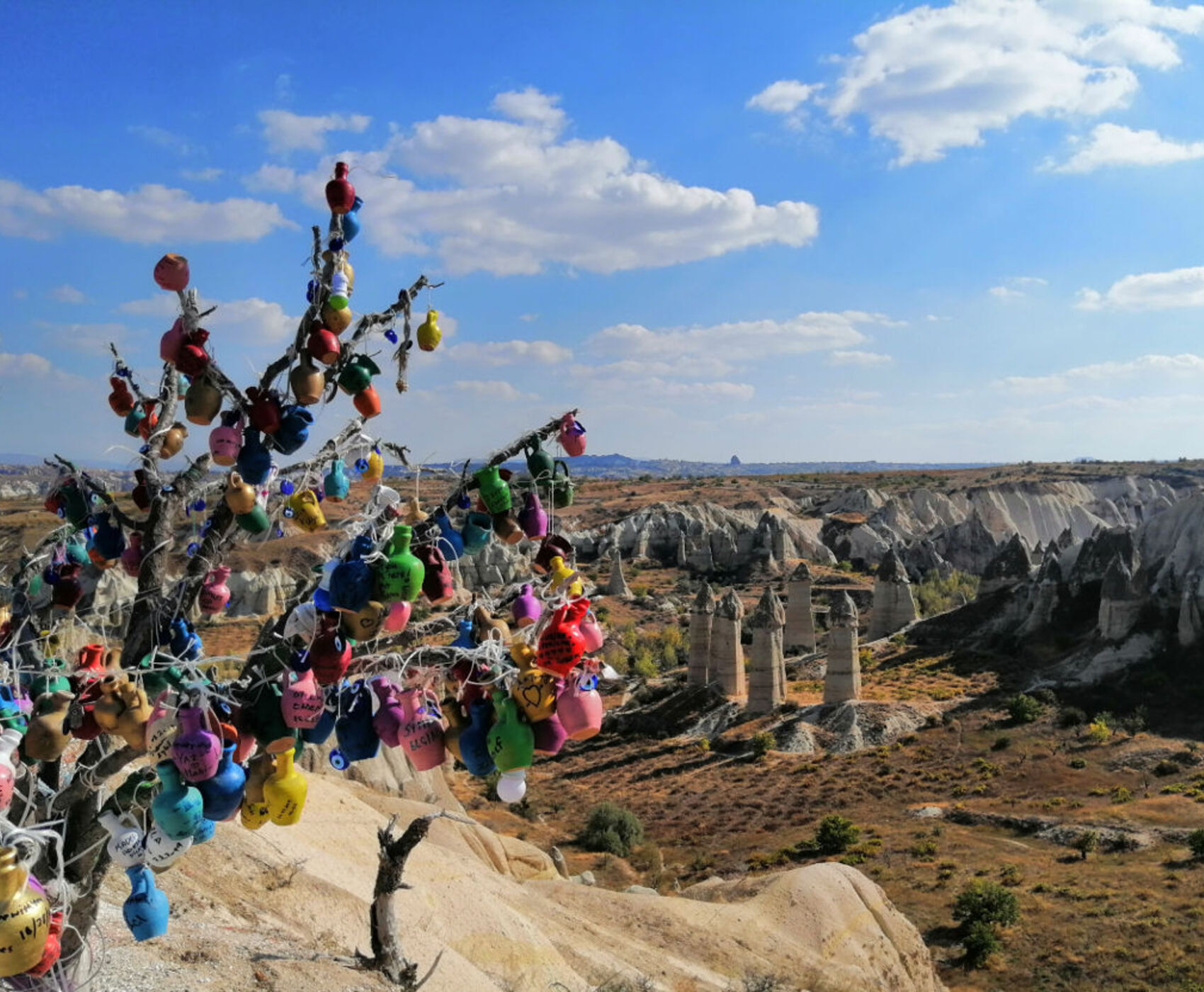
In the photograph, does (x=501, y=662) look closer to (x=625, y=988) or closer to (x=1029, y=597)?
(x=625, y=988)

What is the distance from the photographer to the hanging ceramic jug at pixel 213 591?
511 centimetres

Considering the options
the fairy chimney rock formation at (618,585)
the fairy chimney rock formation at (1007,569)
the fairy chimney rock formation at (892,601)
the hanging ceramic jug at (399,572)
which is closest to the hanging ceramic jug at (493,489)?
the hanging ceramic jug at (399,572)

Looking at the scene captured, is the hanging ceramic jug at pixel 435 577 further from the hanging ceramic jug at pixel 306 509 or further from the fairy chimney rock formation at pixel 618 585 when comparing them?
the fairy chimney rock formation at pixel 618 585

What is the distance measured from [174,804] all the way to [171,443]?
84.0 inches

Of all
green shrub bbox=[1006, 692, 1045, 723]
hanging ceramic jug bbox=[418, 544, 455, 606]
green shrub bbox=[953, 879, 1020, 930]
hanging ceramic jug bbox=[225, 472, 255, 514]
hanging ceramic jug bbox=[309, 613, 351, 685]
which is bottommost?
green shrub bbox=[953, 879, 1020, 930]

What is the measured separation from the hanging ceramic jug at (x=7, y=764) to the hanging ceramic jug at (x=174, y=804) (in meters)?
0.56

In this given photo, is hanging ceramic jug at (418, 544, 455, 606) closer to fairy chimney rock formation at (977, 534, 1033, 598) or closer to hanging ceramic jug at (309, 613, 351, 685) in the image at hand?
hanging ceramic jug at (309, 613, 351, 685)

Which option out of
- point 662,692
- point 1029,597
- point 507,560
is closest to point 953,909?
point 662,692

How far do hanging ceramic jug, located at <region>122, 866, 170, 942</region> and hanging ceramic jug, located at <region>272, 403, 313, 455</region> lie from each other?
221 centimetres

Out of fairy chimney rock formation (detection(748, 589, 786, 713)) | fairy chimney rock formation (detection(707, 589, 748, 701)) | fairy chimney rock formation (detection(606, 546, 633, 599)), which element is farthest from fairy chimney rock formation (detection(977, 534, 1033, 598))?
fairy chimney rock formation (detection(606, 546, 633, 599))

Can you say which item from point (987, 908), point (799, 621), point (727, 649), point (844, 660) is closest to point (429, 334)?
point (987, 908)

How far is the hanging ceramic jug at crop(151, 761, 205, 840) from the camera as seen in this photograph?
4.12m

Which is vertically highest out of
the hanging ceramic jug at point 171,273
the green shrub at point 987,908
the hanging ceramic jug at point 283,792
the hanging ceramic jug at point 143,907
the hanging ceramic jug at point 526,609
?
the hanging ceramic jug at point 171,273

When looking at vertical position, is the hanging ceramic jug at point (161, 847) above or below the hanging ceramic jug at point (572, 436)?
below
